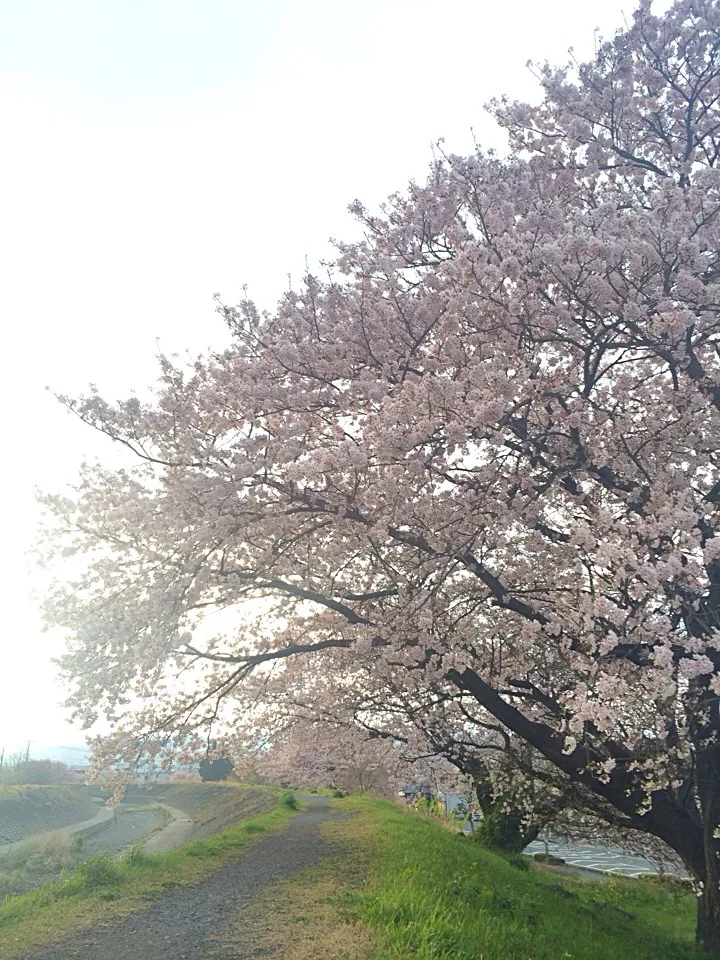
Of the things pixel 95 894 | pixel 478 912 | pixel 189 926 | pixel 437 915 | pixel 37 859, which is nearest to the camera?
pixel 437 915

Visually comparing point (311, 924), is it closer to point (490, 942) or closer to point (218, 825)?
point (490, 942)

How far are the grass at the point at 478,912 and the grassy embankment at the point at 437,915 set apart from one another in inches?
1.0

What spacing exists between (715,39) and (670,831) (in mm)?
11527

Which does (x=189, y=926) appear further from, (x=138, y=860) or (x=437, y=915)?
(x=138, y=860)

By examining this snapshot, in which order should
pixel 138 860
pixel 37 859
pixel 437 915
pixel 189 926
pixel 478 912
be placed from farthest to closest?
pixel 37 859
pixel 138 860
pixel 478 912
pixel 189 926
pixel 437 915

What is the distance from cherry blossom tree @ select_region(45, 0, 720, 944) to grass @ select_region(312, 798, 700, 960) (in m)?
2.11

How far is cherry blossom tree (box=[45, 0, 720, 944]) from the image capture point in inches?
285

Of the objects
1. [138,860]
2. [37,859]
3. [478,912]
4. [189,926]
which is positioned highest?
[478,912]

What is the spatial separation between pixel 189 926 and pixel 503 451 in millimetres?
7756

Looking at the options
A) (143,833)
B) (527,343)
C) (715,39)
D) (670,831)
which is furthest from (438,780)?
(143,833)

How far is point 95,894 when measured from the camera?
32.2 feet

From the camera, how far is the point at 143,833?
40.9 m

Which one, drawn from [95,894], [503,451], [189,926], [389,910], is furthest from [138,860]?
[503,451]

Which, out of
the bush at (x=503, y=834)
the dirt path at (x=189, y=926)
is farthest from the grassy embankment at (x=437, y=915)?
the bush at (x=503, y=834)
